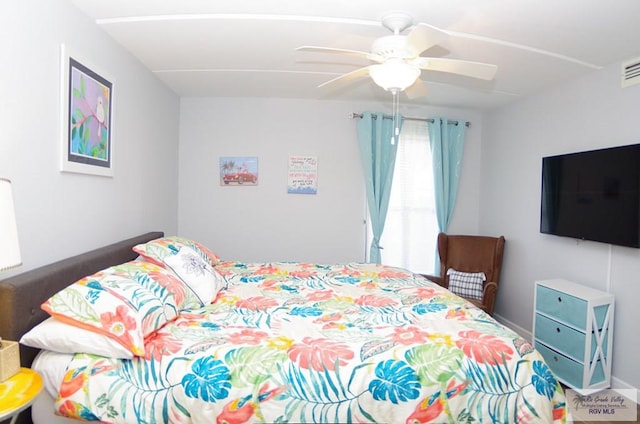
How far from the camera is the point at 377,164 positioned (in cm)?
362

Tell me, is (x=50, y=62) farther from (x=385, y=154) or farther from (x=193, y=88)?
(x=385, y=154)

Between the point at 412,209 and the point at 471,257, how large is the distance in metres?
0.80

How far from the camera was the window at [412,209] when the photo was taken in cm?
377

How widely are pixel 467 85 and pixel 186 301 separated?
2887 millimetres

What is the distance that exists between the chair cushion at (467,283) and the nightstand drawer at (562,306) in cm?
67

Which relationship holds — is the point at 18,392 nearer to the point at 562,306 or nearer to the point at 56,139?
the point at 56,139

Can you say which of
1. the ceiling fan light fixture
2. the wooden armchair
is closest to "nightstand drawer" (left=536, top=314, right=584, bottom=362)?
the wooden armchair

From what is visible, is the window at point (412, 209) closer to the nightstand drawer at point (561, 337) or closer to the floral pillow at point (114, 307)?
the nightstand drawer at point (561, 337)

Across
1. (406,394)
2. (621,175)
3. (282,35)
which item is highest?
(282,35)

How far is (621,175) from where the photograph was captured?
233 cm

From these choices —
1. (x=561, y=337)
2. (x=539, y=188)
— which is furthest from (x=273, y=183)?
(x=561, y=337)

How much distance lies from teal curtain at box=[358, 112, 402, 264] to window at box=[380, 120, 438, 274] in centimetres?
14

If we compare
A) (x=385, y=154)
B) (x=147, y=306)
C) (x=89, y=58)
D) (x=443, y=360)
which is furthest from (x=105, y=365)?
(x=385, y=154)

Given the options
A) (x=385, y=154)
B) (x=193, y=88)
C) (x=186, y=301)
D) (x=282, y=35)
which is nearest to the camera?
(x=186, y=301)
